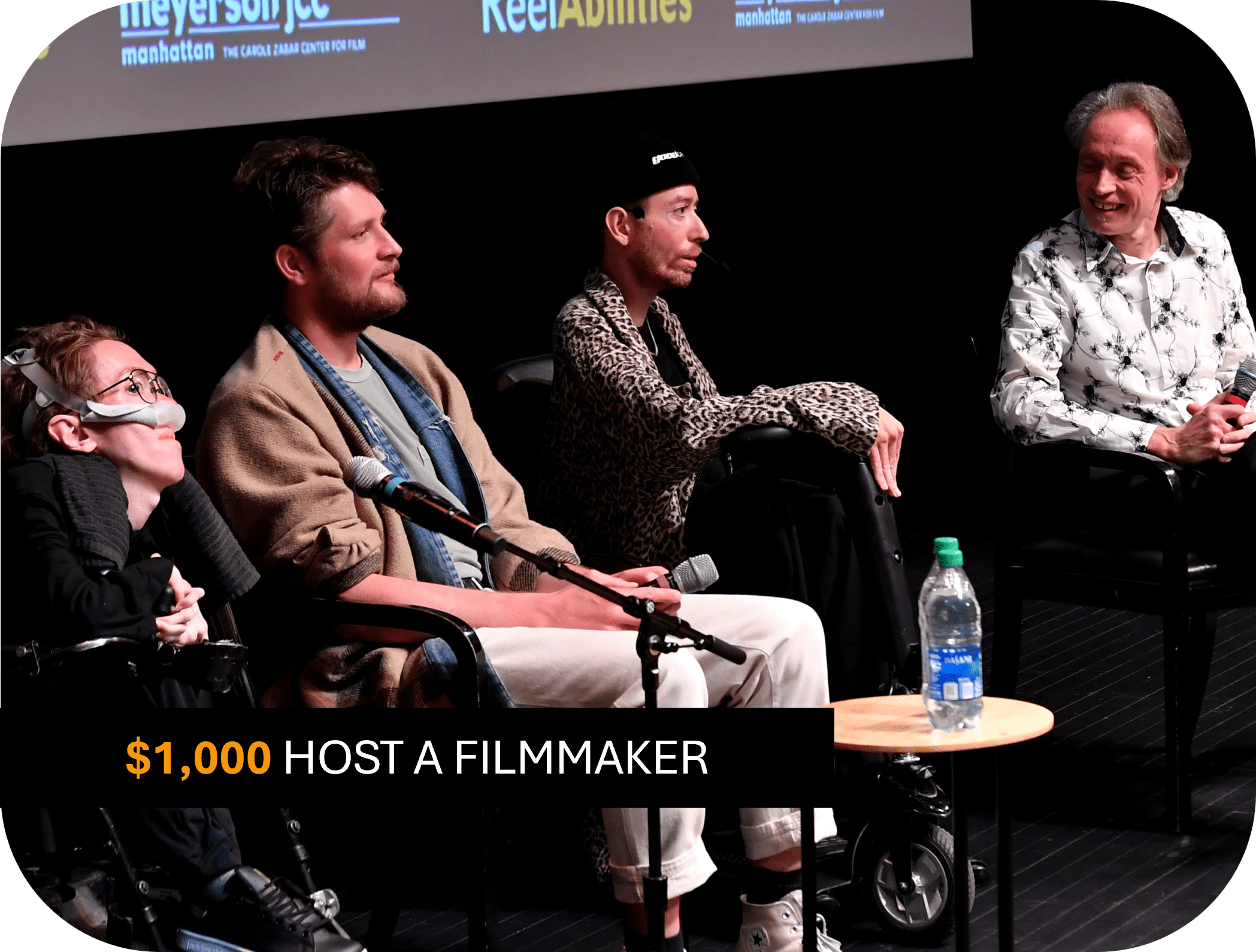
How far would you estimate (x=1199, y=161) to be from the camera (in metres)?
4.38

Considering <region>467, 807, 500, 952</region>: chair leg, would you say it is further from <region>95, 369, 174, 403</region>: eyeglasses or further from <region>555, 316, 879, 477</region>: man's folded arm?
<region>95, 369, 174, 403</region>: eyeglasses

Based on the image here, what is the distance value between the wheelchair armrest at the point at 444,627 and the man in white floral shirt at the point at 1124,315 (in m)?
1.53

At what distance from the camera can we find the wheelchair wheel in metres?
3.57

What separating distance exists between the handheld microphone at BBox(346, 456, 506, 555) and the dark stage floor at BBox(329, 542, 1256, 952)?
0.84m

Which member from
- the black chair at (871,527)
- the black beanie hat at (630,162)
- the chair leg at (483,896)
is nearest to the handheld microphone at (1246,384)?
the black chair at (871,527)

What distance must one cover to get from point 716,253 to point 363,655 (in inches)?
67.0

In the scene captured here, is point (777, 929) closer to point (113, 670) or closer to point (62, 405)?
point (113, 670)

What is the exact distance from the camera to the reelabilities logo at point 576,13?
13.2 ft

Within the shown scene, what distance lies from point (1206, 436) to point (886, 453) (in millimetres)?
919

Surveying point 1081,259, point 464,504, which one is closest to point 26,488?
point 464,504

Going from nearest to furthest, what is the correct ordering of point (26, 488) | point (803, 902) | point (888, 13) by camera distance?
point (803, 902) < point (26, 488) < point (888, 13)

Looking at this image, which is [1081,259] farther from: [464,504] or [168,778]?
[168,778]

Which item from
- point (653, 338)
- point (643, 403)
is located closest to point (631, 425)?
point (643, 403)

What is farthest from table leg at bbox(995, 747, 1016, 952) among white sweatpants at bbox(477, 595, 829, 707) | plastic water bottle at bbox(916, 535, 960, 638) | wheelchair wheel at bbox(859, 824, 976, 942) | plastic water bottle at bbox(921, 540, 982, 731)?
white sweatpants at bbox(477, 595, 829, 707)
